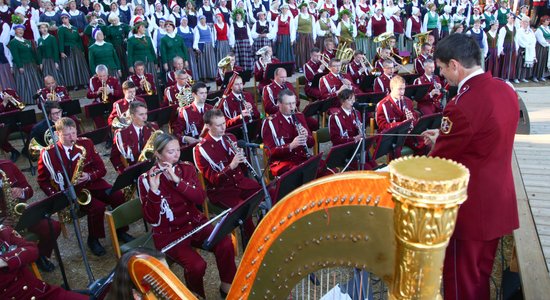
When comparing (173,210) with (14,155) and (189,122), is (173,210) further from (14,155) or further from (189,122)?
(14,155)

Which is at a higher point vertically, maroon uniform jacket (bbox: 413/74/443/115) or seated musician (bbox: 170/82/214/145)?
seated musician (bbox: 170/82/214/145)

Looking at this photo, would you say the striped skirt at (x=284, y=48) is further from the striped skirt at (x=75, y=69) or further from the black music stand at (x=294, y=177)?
the black music stand at (x=294, y=177)

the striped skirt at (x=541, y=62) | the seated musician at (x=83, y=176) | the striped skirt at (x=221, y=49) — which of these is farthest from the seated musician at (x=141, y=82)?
the striped skirt at (x=541, y=62)

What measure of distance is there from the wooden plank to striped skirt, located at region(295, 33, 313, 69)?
10.6 meters

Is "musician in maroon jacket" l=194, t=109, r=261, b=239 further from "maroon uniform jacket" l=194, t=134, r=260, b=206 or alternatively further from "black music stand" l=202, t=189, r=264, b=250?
"black music stand" l=202, t=189, r=264, b=250

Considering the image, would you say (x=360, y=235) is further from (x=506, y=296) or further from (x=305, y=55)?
(x=305, y=55)

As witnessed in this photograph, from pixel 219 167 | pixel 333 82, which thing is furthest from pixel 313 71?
pixel 219 167

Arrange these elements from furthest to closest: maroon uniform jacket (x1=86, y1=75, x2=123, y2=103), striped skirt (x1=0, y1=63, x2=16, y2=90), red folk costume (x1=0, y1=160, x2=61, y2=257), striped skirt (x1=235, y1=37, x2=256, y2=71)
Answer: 1. striped skirt (x1=235, y1=37, x2=256, y2=71)
2. striped skirt (x1=0, y1=63, x2=16, y2=90)
3. maroon uniform jacket (x1=86, y1=75, x2=123, y2=103)
4. red folk costume (x1=0, y1=160, x2=61, y2=257)

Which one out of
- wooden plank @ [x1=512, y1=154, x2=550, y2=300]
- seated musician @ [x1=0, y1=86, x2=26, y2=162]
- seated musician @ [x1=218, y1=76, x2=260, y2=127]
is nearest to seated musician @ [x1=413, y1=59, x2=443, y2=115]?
seated musician @ [x1=218, y1=76, x2=260, y2=127]

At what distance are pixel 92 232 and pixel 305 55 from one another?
10.3 meters

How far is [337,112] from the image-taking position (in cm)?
623

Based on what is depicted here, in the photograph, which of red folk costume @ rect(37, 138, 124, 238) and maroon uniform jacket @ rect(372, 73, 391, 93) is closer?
red folk costume @ rect(37, 138, 124, 238)

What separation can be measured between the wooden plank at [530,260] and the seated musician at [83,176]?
13.0ft

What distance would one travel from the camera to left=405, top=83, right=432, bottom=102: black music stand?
8.02 m
